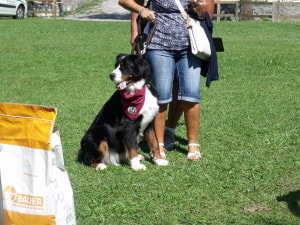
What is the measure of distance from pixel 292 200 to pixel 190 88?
1.51 m

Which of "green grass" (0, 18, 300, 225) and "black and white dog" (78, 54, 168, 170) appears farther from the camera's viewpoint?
"black and white dog" (78, 54, 168, 170)

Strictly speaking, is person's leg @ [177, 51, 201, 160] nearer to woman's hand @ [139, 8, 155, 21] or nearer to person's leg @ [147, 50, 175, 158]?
person's leg @ [147, 50, 175, 158]

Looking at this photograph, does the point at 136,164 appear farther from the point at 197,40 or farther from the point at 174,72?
the point at 197,40

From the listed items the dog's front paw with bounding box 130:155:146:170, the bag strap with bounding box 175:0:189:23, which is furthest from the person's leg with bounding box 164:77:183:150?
the bag strap with bounding box 175:0:189:23

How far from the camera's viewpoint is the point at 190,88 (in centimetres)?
579

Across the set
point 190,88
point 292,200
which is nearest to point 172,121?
point 190,88

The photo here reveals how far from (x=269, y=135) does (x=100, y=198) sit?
8.74 ft

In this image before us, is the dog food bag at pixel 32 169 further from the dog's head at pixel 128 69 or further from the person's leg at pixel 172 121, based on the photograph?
the person's leg at pixel 172 121

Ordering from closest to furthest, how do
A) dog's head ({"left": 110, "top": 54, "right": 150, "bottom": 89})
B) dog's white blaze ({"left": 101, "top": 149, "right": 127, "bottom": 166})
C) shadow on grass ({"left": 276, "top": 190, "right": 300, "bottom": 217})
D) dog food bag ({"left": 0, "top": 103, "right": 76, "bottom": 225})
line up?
dog food bag ({"left": 0, "top": 103, "right": 76, "bottom": 225})
shadow on grass ({"left": 276, "top": 190, "right": 300, "bottom": 217})
dog's head ({"left": 110, "top": 54, "right": 150, "bottom": 89})
dog's white blaze ({"left": 101, "top": 149, "right": 127, "bottom": 166})

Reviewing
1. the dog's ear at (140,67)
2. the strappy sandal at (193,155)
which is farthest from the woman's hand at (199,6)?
the strappy sandal at (193,155)

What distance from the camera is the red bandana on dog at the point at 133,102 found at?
5.57 meters

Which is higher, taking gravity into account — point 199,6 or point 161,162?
point 199,6

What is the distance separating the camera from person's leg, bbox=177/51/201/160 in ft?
18.9

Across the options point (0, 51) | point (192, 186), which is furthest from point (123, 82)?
point (0, 51)
